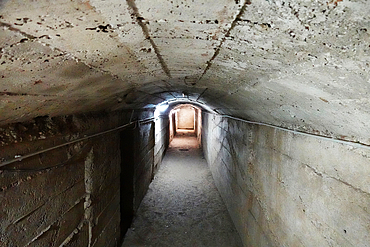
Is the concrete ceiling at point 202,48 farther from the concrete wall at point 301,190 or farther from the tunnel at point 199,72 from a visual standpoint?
the concrete wall at point 301,190

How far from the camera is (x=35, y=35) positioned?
0.78 meters

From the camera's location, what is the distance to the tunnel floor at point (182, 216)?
3791 mm

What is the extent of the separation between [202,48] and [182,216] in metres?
4.01

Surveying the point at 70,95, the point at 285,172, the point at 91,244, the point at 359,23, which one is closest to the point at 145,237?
the point at 91,244

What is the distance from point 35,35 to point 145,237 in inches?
147

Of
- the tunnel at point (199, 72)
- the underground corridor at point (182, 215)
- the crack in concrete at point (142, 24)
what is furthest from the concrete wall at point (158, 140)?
the crack in concrete at point (142, 24)

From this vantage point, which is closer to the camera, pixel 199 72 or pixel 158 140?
pixel 199 72

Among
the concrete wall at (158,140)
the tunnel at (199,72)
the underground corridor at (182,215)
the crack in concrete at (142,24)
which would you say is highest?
the crack in concrete at (142,24)

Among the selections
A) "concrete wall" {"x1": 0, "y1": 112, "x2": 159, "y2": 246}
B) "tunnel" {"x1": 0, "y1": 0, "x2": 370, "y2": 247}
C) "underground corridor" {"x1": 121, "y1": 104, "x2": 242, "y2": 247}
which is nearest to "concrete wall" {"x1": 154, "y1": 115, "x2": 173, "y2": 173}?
"underground corridor" {"x1": 121, "y1": 104, "x2": 242, "y2": 247}

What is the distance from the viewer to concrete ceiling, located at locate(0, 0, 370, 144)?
2.22 feet

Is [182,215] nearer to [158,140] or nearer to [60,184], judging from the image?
[60,184]

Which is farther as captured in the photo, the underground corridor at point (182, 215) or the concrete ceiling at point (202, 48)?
the underground corridor at point (182, 215)

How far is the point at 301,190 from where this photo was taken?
1816 millimetres

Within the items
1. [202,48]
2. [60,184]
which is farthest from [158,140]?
[202,48]
